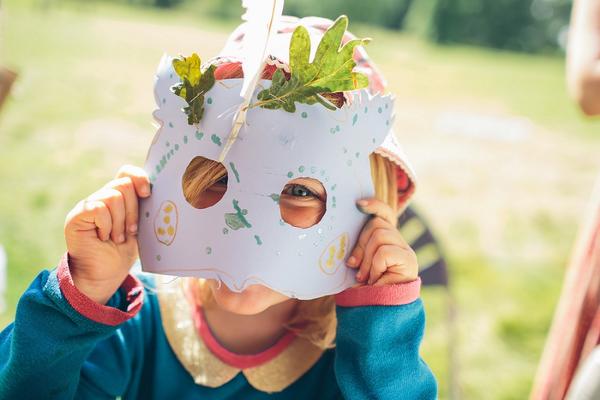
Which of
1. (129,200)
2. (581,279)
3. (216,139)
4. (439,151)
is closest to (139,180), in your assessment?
(129,200)

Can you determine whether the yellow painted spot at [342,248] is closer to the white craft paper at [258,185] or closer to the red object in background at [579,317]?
the white craft paper at [258,185]

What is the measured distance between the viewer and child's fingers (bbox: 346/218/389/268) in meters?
1.05

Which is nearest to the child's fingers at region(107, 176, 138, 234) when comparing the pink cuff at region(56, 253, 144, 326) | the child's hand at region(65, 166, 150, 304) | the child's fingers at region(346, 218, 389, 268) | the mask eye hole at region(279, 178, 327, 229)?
the child's hand at region(65, 166, 150, 304)

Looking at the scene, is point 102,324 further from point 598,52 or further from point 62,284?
point 598,52

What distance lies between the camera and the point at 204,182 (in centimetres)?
107

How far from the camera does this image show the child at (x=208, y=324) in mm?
1038

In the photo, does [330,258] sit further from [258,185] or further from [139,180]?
[139,180]

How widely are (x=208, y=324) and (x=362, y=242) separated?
35cm

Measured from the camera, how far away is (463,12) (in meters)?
9.35

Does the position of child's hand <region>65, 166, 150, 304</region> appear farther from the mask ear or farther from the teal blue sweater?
the mask ear

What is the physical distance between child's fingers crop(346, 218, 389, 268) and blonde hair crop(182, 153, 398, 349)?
0.28 feet

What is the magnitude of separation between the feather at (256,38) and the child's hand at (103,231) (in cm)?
23

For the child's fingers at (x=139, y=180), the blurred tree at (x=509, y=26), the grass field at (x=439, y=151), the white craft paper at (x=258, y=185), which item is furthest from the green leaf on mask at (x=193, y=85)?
the blurred tree at (x=509, y=26)

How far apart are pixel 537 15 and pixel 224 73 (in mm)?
9487
